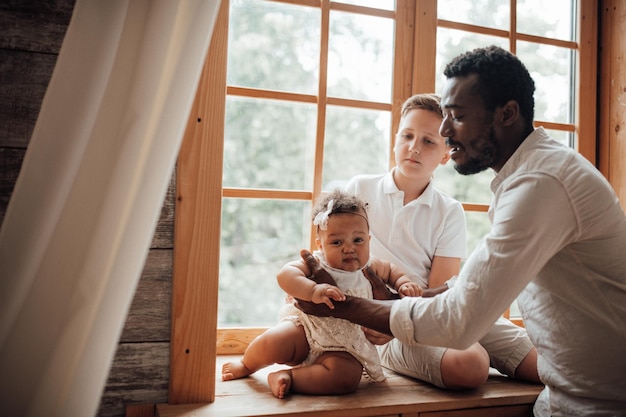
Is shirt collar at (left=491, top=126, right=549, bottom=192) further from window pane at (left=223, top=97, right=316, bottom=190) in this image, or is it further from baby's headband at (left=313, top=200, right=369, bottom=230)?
window pane at (left=223, top=97, right=316, bottom=190)

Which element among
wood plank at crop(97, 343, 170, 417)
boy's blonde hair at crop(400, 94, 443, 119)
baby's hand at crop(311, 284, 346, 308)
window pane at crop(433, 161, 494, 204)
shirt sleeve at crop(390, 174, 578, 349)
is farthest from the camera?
window pane at crop(433, 161, 494, 204)

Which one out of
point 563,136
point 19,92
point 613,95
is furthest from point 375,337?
point 613,95

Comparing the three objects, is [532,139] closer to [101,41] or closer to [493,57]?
[493,57]

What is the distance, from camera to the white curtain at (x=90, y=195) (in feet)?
2.86

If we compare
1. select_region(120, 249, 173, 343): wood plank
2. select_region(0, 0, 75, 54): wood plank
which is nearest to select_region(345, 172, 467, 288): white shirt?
select_region(120, 249, 173, 343): wood plank

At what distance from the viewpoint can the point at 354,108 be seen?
6.10 feet

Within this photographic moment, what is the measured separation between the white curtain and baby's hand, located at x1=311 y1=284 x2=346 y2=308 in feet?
1.78

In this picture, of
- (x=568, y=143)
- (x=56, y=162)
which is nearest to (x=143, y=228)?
(x=56, y=162)

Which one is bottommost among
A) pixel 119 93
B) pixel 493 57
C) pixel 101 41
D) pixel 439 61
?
pixel 119 93

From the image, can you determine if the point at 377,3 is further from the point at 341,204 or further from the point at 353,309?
the point at 353,309

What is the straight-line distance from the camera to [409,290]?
1.49 meters

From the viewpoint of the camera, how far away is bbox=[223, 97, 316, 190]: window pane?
1.75 m

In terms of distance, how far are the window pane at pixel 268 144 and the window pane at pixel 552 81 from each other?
99 cm

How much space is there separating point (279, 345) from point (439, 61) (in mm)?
1229
